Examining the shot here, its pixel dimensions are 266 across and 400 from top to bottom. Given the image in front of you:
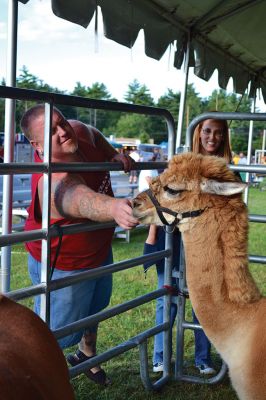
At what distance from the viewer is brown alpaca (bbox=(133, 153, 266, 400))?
2420 mm

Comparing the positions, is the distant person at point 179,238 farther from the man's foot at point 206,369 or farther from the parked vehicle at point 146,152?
the parked vehicle at point 146,152

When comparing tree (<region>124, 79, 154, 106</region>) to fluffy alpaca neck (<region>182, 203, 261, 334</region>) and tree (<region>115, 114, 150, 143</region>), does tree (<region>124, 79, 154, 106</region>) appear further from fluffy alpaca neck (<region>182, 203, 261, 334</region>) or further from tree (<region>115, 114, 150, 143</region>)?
fluffy alpaca neck (<region>182, 203, 261, 334</region>)

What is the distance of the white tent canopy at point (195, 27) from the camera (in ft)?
15.0

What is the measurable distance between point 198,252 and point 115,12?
2.86 m

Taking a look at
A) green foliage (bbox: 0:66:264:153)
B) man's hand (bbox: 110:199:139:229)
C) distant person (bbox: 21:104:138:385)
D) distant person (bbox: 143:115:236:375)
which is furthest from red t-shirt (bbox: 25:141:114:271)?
green foliage (bbox: 0:66:264:153)

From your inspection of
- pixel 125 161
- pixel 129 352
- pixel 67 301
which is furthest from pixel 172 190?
pixel 129 352

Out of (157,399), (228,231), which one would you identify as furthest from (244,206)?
(157,399)

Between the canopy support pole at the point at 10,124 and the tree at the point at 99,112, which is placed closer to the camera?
the canopy support pole at the point at 10,124

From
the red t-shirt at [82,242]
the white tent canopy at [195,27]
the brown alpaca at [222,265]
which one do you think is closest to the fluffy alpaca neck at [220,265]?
the brown alpaca at [222,265]

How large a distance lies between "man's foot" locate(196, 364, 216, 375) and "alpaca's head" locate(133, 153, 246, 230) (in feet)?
5.78

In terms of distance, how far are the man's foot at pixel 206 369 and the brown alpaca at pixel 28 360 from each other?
2.45 meters

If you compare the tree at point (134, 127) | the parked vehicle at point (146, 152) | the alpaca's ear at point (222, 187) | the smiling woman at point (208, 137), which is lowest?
Result: the alpaca's ear at point (222, 187)

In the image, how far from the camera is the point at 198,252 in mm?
2568

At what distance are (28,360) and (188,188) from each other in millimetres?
1351
